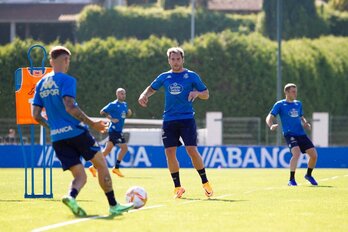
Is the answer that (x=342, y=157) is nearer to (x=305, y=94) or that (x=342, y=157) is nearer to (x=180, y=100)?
(x=305, y=94)

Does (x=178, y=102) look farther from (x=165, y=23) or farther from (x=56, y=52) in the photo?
(x=165, y=23)

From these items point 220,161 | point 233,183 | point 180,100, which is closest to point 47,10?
point 220,161

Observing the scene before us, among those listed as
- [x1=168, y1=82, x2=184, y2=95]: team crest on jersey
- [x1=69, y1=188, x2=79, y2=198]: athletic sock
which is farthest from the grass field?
[x1=168, y1=82, x2=184, y2=95]: team crest on jersey

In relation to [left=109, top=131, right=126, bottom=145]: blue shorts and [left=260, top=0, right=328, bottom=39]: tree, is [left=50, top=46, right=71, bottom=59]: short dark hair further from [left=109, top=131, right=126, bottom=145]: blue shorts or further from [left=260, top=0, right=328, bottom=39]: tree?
[left=260, top=0, right=328, bottom=39]: tree

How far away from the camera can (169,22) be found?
2736 inches

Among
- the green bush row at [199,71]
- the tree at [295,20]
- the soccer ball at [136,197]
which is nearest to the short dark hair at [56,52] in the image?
the soccer ball at [136,197]

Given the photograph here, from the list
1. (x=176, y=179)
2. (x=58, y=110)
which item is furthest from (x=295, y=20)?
(x=58, y=110)

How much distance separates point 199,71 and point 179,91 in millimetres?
32077

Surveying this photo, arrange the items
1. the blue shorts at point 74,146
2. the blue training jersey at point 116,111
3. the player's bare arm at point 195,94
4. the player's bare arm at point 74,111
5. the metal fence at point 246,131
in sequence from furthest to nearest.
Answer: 1. the metal fence at point 246,131
2. the blue training jersey at point 116,111
3. the player's bare arm at point 195,94
4. the blue shorts at point 74,146
5. the player's bare arm at point 74,111

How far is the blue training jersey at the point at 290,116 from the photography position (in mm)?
18984

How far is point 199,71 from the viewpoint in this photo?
4662 centimetres

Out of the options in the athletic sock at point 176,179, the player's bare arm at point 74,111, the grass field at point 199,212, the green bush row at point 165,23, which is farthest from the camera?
the green bush row at point 165,23

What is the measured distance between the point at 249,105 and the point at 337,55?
7.33 meters

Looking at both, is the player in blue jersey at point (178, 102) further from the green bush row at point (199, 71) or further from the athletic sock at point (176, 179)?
the green bush row at point (199, 71)
